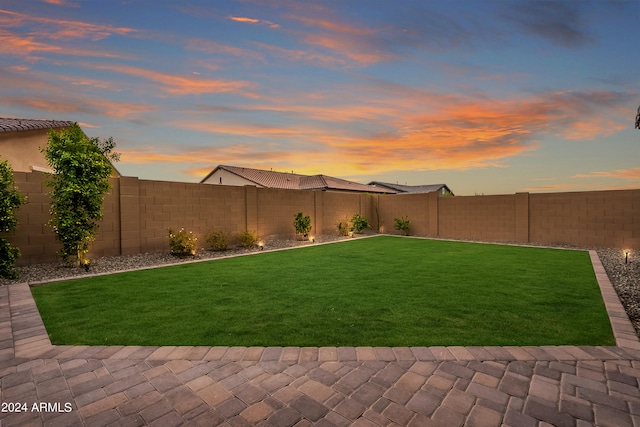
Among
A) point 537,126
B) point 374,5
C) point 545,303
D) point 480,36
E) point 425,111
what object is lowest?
point 545,303

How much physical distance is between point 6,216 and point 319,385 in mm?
6910

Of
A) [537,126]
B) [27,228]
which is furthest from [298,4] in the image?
[537,126]

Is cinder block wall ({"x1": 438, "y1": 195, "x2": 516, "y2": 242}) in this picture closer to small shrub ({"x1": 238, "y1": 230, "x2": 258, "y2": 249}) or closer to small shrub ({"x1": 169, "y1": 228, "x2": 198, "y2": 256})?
small shrub ({"x1": 238, "y1": 230, "x2": 258, "y2": 249})

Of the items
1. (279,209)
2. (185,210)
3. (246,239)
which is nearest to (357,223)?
(279,209)

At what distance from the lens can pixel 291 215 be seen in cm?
1258

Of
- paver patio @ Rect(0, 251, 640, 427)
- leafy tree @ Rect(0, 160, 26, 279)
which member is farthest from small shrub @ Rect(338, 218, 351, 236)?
paver patio @ Rect(0, 251, 640, 427)

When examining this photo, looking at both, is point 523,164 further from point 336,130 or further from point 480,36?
point 336,130

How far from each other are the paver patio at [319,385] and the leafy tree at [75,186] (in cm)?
436

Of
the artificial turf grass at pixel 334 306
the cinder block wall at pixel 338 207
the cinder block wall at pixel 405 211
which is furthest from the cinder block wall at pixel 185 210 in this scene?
the cinder block wall at pixel 405 211

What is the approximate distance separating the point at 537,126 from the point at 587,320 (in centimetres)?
932

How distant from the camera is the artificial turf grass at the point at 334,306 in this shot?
3.02 metres

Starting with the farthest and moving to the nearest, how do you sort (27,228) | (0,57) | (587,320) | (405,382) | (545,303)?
(0,57) → (27,228) → (545,303) → (587,320) → (405,382)

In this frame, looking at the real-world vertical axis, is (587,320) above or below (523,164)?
below

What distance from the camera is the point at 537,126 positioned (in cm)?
1029
